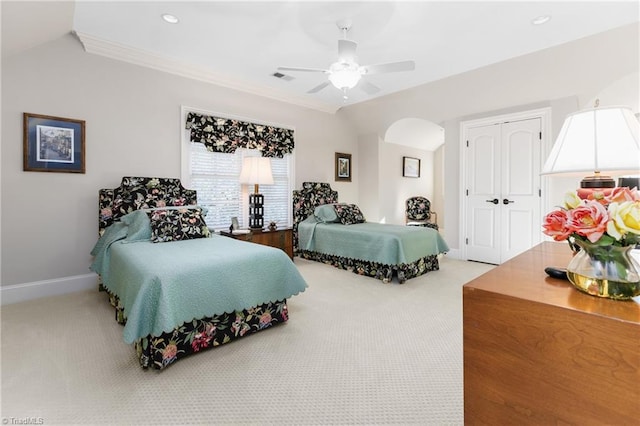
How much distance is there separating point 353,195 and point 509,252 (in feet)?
9.47

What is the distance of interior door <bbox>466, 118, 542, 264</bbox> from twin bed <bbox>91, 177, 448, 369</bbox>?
3.16ft

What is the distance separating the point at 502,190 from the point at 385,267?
7.39 feet

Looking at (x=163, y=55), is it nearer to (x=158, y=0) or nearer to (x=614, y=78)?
(x=158, y=0)

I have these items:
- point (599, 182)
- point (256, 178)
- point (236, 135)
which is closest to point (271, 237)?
point (256, 178)

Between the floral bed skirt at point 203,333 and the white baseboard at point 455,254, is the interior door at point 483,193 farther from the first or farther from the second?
the floral bed skirt at point 203,333

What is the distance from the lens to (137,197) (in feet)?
11.7

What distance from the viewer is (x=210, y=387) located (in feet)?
Result: 5.84

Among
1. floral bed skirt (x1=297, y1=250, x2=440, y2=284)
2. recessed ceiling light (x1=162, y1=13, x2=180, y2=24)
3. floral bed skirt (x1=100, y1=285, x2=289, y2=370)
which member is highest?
recessed ceiling light (x1=162, y1=13, x2=180, y2=24)

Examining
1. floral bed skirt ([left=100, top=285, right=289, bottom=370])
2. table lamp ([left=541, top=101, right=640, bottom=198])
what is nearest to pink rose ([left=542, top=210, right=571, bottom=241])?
table lamp ([left=541, top=101, right=640, bottom=198])

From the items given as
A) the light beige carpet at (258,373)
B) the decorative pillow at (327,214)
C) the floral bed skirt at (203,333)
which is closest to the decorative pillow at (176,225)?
the floral bed skirt at (203,333)

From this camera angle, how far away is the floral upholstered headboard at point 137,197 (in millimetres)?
3439

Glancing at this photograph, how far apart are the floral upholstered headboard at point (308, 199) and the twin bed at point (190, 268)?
3.66 ft

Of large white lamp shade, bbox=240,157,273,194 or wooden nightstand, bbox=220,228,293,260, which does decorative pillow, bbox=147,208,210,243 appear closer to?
wooden nightstand, bbox=220,228,293,260

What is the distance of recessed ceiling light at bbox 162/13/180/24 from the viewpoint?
285 centimetres
